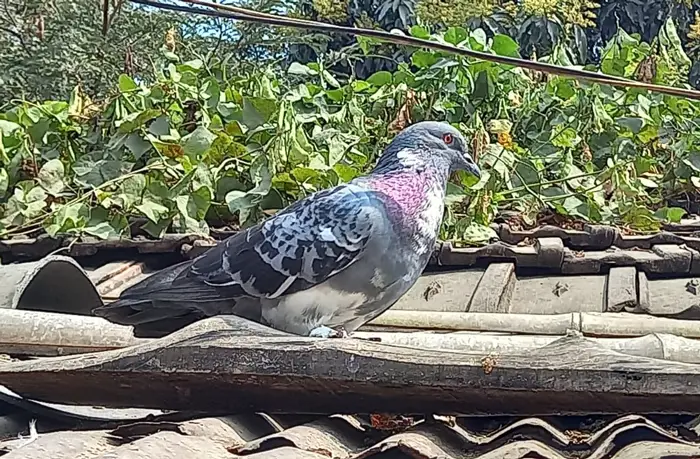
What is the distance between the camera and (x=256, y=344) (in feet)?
4.27

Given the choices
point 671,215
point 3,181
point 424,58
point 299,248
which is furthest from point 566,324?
point 3,181

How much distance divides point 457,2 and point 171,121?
4018mm

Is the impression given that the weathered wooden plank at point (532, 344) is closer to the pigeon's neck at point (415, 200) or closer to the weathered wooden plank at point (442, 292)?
the pigeon's neck at point (415, 200)

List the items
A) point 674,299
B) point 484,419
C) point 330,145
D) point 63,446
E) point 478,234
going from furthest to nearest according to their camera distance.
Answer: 1. point 330,145
2. point 478,234
3. point 674,299
4. point 484,419
5. point 63,446

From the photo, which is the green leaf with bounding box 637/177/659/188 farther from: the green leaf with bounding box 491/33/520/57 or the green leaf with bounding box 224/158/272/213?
the green leaf with bounding box 224/158/272/213

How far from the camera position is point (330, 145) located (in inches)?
Result: 135

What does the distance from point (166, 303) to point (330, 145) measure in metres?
1.48

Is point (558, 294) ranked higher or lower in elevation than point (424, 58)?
lower

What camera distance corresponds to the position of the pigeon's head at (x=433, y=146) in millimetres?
2217

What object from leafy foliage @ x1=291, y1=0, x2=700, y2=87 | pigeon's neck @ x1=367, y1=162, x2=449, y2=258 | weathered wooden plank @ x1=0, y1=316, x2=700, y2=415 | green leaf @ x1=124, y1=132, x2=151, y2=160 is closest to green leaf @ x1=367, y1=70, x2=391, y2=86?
green leaf @ x1=124, y1=132, x2=151, y2=160

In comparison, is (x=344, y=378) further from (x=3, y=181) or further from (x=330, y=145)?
(x=3, y=181)

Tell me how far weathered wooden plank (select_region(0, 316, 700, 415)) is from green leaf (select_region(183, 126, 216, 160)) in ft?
6.85

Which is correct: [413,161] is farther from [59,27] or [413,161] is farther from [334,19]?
[59,27]

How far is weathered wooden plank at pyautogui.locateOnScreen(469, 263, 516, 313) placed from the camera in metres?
2.42
